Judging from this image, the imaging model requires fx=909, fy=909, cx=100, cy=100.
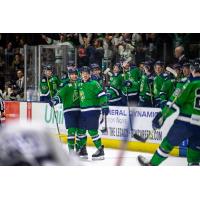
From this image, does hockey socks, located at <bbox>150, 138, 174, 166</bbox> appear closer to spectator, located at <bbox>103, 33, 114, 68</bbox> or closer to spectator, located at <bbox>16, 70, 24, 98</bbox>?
spectator, located at <bbox>103, 33, 114, 68</bbox>

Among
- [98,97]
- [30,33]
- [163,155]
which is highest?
[30,33]

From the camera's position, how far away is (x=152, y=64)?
9.25 metres

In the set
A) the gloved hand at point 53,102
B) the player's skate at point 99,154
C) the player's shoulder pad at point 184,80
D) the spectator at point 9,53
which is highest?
the spectator at point 9,53

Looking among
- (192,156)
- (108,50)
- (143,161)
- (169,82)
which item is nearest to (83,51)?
(108,50)

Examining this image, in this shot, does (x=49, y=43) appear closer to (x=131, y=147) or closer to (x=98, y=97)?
(x=98, y=97)

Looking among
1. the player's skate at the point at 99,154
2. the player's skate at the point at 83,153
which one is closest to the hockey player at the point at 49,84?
the player's skate at the point at 83,153

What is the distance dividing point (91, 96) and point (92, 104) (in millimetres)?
83

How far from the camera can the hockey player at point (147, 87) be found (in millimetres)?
9266

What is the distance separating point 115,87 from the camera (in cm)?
930

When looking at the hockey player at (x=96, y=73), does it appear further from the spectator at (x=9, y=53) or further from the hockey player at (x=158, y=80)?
the spectator at (x=9, y=53)

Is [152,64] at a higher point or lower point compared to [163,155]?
higher

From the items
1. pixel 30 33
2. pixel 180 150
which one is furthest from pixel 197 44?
pixel 30 33

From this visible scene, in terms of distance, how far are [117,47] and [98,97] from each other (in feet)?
1.80

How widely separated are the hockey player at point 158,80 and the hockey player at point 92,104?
0.53 meters
